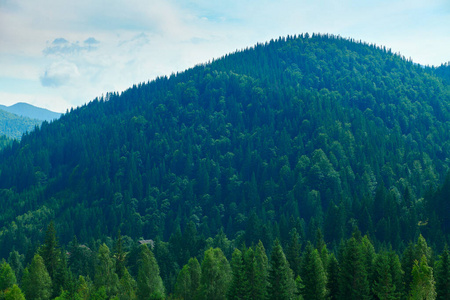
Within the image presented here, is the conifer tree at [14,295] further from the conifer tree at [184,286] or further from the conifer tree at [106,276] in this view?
the conifer tree at [184,286]

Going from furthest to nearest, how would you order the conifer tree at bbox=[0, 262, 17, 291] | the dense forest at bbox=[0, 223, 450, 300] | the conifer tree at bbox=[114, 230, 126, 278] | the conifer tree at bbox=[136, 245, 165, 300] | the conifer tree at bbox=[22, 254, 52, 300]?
the conifer tree at bbox=[114, 230, 126, 278]
the conifer tree at bbox=[0, 262, 17, 291]
the conifer tree at bbox=[136, 245, 165, 300]
the conifer tree at bbox=[22, 254, 52, 300]
the dense forest at bbox=[0, 223, 450, 300]

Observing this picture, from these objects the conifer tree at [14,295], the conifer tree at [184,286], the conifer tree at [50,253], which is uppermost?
the conifer tree at [50,253]

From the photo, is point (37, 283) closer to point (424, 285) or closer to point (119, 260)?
point (119, 260)

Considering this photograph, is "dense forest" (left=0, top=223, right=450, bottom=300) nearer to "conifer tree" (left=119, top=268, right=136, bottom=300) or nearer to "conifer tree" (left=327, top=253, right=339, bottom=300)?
"conifer tree" (left=327, top=253, right=339, bottom=300)

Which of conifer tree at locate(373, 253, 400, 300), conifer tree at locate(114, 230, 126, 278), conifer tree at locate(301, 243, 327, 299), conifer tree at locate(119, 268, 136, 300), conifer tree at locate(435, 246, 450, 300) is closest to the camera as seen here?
conifer tree at locate(373, 253, 400, 300)

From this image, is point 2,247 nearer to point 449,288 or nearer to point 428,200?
point 428,200

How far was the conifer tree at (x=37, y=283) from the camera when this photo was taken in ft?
302

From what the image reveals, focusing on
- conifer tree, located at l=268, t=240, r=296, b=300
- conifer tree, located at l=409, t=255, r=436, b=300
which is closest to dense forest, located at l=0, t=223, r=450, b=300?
conifer tree, located at l=268, t=240, r=296, b=300

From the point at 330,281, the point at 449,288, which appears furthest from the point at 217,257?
the point at 449,288

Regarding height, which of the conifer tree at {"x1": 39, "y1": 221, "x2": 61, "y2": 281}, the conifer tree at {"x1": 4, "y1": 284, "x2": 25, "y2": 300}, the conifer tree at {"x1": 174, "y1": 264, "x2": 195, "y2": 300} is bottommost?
the conifer tree at {"x1": 4, "y1": 284, "x2": 25, "y2": 300}

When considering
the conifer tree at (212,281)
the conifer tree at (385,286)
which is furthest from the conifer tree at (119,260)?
the conifer tree at (385,286)

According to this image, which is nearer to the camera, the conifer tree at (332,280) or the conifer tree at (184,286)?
the conifer tree at (332,280)

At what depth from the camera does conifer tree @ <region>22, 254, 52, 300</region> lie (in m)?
91.9

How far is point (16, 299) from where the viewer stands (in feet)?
267
